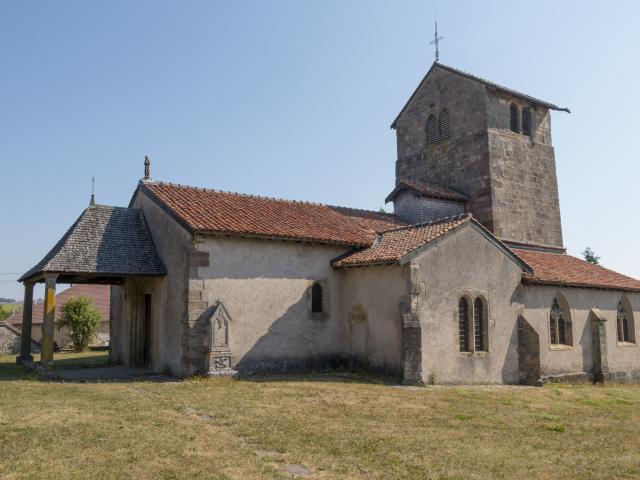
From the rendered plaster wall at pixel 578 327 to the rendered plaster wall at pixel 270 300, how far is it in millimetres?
6899

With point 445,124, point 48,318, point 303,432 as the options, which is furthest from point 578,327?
point 48,318

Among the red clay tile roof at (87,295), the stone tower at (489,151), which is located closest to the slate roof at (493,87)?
the stone tower at (489,151)

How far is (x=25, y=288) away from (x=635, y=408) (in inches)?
773

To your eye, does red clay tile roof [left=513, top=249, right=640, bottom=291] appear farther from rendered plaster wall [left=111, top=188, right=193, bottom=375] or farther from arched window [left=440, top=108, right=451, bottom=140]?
rendered plaster wall [left=111, top=188, right=193, bottom=375]

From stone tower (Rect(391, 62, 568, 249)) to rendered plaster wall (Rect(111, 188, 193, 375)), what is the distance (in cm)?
1168

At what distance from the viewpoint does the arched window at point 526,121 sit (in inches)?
1048

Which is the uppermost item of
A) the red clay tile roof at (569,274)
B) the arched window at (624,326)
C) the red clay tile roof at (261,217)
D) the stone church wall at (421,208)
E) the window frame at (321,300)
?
the stone church wall at (421,208)

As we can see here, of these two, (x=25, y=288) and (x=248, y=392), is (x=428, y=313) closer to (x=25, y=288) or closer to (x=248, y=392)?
(x=248, y=392)

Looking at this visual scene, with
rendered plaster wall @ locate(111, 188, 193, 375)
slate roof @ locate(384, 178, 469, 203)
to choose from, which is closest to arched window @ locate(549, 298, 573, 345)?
slate roof @ locate(384, 178, 469, 203)

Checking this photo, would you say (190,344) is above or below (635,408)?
above

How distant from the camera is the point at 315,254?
712 inches

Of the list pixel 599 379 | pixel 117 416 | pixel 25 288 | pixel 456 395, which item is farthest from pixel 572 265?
pixel 25 288

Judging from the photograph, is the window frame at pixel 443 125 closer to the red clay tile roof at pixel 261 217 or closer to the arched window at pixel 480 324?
the red clay tile roof at pixel 261 217

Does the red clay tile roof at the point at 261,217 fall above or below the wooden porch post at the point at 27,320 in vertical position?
above
